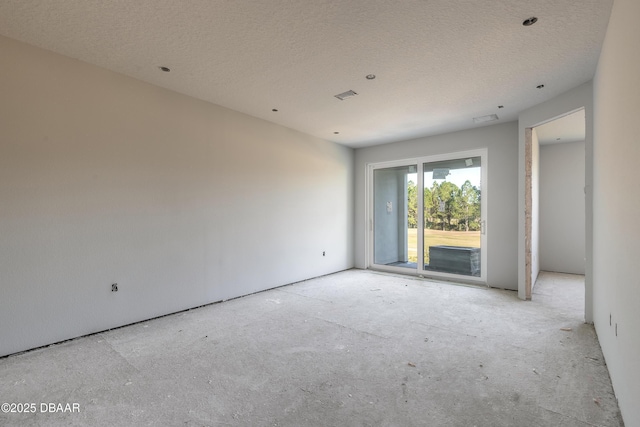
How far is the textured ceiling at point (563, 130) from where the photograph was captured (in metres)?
4.74

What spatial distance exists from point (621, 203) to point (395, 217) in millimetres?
4553

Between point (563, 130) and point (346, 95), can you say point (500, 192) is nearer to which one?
point (563, 130)

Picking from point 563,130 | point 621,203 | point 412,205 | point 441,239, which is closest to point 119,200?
point 621,203

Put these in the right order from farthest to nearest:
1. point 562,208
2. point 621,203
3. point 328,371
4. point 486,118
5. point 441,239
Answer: point 562,208 → point 441,239 → point 486,118 → point 328,371 → point 621,203

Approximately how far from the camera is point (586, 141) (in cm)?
344

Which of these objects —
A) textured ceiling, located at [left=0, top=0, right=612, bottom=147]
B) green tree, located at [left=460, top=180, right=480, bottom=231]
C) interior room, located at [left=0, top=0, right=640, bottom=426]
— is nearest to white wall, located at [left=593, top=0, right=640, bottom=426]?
interior room, located at [left=0, top=0, right=640, bottom=426]

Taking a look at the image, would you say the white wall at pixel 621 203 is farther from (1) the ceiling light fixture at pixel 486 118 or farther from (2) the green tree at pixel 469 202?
(2) the green tree at pixel 469 202

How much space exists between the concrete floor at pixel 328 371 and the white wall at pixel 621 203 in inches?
14.8

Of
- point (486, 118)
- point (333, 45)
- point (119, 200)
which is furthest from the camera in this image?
point (486, 118)

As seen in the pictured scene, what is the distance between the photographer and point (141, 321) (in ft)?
11.4

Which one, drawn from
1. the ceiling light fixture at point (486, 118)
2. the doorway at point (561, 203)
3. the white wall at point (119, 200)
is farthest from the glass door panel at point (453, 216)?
the white wall at point (119, 200)

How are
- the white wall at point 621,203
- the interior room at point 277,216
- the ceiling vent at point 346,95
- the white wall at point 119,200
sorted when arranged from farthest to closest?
the ceiling vent at point 346,95, the white wall at point 119,200, the interior room at point 277,216, the white wall at point 621,203

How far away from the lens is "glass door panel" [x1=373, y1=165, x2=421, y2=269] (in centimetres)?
616

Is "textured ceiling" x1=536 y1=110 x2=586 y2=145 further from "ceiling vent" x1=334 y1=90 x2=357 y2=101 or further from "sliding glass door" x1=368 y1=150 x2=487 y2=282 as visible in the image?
"ceiling vent" x1=334 y1=90 x2=357 y2=101
